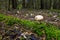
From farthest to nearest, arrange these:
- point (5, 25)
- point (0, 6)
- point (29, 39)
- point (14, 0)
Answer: point (14, 0) < point (0, 6) < point (5, 25) < point (29, 39)

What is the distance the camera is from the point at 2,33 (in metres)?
2.94

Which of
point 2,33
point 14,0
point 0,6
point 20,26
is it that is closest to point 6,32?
point 2,33

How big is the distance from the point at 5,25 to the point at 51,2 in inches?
194

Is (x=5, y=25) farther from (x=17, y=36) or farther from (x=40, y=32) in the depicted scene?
(x=40, y=32)

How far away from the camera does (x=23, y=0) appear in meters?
7.83

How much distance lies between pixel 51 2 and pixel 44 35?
5.12 meters

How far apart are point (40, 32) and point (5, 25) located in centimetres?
66

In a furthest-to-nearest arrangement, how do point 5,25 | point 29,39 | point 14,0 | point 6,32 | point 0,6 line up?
point 14,0 < point 0,6 < point 5,25 < point 6,32 < point 29,39

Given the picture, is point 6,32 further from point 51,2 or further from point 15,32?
point 51,2

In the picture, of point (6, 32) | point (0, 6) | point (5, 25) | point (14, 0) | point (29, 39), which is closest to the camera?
point (29, 39)

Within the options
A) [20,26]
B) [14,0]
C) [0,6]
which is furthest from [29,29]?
[14,0]

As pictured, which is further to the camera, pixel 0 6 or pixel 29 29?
pixel 0 6

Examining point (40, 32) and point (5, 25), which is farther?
point (5, 25)

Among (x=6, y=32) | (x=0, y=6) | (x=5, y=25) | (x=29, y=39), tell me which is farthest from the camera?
(x=0, y=6)
